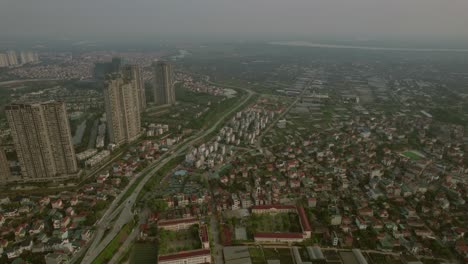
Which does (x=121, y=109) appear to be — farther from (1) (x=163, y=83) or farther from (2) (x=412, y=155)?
(2) (x=412, y=155)

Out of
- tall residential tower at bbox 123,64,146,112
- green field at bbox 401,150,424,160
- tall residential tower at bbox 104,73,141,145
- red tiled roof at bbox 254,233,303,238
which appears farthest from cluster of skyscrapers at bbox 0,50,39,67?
green field at bbox 401,150,424,160

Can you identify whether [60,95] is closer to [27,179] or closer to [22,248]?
[27,179]

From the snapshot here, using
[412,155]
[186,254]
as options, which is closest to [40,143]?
[186,254]

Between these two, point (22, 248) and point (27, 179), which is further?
point (27, 179)

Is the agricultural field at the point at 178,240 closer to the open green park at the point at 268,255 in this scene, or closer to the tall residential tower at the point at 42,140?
the open green park at the point at 268,255

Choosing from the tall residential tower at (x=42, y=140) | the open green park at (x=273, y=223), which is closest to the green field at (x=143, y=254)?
the open green park at (x=273, y=223)

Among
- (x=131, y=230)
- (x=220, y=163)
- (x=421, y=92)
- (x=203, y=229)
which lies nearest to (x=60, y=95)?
(x=220, y=163)

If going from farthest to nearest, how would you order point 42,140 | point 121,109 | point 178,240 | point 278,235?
point 121,109
point 42,140
point 178,240
point 278,235
